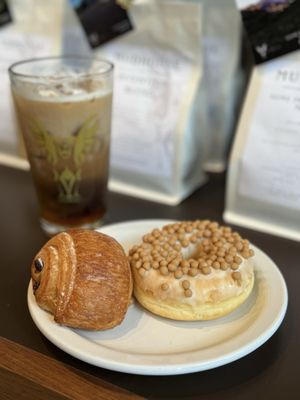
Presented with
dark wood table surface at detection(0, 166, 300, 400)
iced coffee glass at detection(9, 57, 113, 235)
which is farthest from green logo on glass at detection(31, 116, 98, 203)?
dark wood table surface at detection(0, 166, 300, 400)

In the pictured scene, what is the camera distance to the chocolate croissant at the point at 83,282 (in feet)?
1.61

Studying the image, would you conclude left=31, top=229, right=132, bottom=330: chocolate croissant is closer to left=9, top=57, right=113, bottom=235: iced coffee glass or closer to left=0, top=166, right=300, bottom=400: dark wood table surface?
left=0, top=166, right=300, bottom=400: dark wood table surface

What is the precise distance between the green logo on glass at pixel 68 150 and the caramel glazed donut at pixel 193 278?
177mm

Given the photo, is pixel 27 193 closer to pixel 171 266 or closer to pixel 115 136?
pixel 115 136

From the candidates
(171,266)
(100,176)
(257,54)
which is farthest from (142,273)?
(257,54)

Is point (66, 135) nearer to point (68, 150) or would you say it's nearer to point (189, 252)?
point (68, 150)

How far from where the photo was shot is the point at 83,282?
1.61 ft

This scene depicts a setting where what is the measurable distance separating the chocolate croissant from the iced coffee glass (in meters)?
0.19

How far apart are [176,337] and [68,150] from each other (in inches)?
11.9

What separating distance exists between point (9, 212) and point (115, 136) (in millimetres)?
214

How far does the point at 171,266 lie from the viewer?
531mm

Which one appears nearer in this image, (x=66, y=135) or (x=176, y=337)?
(x=176, y=337)

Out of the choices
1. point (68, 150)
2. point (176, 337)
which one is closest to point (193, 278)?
point (176, 337)

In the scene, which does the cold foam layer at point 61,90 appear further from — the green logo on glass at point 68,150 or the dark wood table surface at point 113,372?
the dark wood table surface at point 113,372
